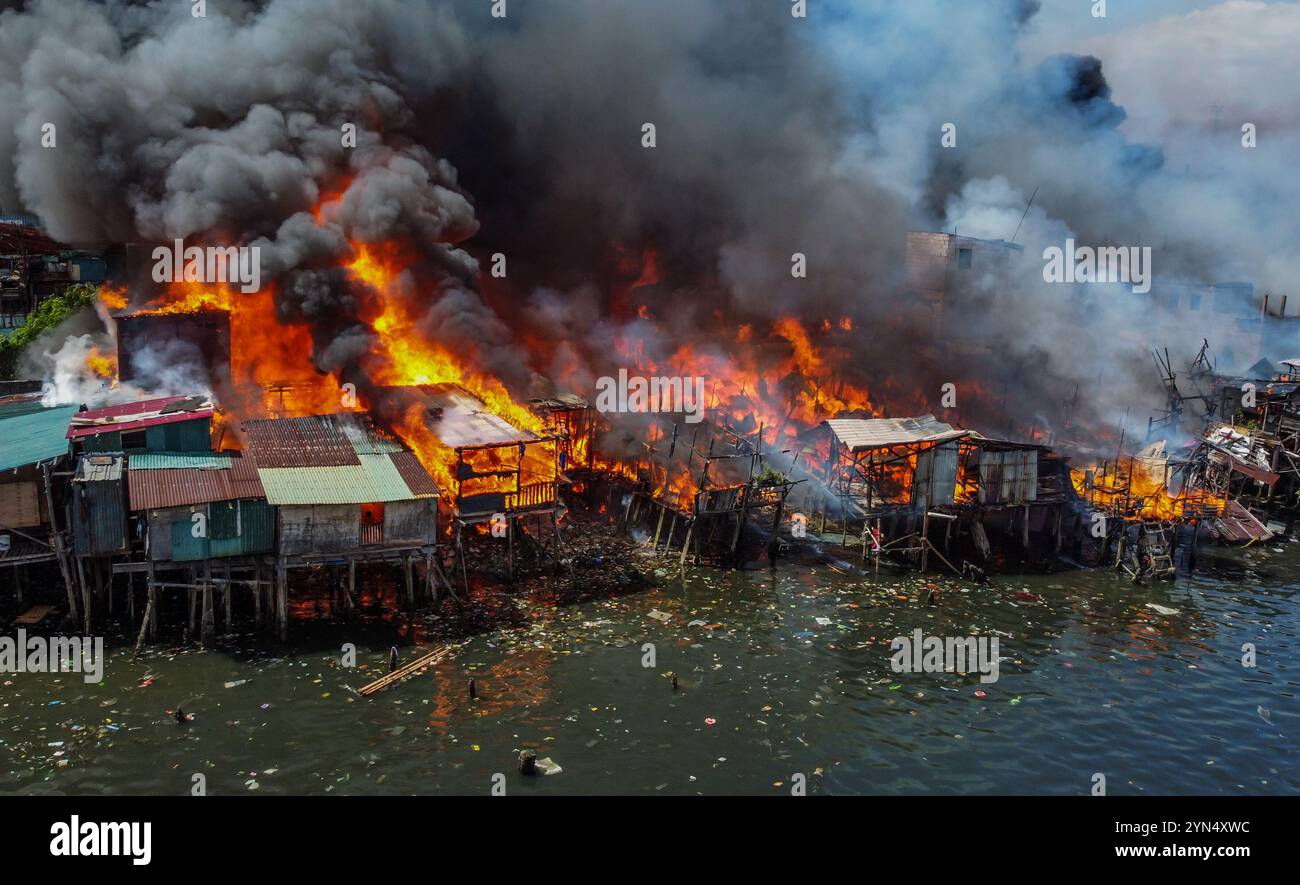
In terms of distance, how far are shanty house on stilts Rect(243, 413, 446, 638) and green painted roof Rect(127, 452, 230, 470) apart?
3.09 feet

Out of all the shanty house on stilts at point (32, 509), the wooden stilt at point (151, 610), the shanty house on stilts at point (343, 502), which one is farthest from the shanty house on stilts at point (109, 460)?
the shanty house on stilts at point (343, 502)

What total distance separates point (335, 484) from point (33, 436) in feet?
30.2

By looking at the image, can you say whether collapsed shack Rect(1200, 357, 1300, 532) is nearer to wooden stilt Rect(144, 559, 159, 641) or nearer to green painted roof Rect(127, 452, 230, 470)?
green painted roof Rect(127, 452, 230, 470)

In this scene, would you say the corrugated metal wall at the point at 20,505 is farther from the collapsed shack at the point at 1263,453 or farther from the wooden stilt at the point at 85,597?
the collapsed shack at the point at 1263,453

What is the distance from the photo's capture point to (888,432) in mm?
34281

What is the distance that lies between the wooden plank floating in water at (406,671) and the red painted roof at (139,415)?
33.3 feet

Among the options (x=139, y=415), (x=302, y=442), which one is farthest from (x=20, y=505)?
(x=302, y=442)

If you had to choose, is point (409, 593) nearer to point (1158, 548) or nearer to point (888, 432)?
point (888, 432)

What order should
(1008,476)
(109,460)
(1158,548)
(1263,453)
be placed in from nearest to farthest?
(109,460)
(1158,548)
(1008,476)
(1263,453)

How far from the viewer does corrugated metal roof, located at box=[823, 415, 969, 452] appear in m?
33.2

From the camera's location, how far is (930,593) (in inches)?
1198

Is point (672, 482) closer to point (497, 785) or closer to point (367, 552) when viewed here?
point (367, 552)

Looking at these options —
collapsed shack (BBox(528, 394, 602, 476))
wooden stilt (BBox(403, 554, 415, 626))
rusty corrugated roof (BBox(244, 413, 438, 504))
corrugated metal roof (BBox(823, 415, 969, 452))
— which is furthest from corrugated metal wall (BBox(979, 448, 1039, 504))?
Answer: wooden stilt (BBox(403, 554, 415, 626))

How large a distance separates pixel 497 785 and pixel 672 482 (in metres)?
17.6
